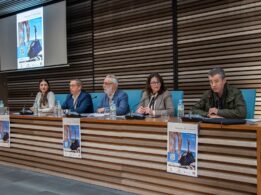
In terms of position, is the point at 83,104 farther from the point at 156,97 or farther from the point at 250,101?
the point at 250,101

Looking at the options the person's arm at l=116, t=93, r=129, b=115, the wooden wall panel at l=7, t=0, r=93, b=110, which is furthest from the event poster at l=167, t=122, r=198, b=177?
the wooden wall panel at l=7, t=0, r=93, b=110

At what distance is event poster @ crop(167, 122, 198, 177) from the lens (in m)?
2.64

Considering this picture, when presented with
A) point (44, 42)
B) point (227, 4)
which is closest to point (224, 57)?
point (227, 4)

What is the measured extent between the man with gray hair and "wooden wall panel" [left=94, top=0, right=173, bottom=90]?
4.11ft

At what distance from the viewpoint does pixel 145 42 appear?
5660 millimetres

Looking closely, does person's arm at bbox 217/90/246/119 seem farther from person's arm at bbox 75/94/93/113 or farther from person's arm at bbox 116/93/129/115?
person's arm at bbox 75/94/93/113

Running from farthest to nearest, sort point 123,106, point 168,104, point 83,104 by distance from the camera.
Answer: point 83,104 < point 123,106 < point 168,104

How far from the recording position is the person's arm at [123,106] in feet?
13.8

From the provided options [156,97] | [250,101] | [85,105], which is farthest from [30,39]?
[250,101]

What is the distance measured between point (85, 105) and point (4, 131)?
1.17 meters

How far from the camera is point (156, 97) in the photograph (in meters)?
4.03

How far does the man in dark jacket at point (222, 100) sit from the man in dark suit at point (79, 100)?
1.78 meters

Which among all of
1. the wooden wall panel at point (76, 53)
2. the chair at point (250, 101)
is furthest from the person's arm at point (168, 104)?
the wooden wall panel at point (76, 53)

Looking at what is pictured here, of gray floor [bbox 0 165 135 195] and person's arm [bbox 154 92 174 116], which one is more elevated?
person's arm [bbox 154 92 174 116]
